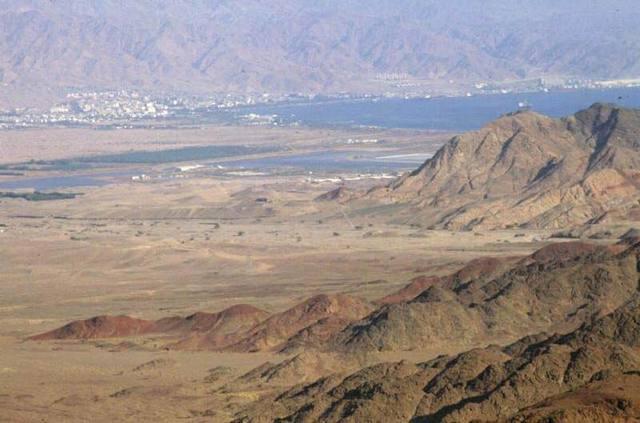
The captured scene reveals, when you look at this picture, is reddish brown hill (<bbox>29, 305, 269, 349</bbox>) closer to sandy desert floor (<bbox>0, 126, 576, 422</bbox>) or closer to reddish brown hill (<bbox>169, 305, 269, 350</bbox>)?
reddish brown hill (<bbox>169, 305, 269, 350</bbox>)

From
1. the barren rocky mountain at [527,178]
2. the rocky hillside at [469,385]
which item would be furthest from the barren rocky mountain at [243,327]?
the barren rocky mountain at [527,178]

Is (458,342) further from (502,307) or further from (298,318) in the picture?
(298,318)

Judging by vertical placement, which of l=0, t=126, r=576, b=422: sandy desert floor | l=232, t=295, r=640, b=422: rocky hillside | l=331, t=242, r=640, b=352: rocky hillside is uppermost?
l=232, t=295, r=640, b=422: rocky hillside

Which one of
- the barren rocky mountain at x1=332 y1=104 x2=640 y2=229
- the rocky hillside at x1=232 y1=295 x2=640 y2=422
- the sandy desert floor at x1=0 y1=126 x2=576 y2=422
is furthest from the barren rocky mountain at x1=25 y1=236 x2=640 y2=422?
the barren rocky mountain at x1=332 y1=104 x2=640 y2=229

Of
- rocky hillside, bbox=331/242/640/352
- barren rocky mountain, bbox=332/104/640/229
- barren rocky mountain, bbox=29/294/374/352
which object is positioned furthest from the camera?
barren rocky mountain, bbox=332/104/640/229

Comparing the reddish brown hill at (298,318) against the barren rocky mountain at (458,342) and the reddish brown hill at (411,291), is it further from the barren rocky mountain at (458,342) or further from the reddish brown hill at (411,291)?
the reddish brown hill at (411,291)
